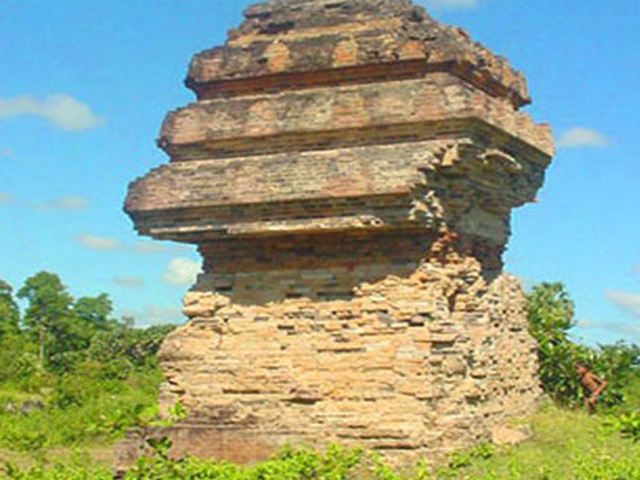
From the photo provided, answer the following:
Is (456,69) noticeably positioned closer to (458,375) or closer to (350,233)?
(350,233)

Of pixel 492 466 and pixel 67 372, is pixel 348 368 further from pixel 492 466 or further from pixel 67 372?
pixel 67 372

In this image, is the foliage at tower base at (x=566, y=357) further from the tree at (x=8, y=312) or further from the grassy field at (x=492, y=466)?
the tree at (x=8, y=312)

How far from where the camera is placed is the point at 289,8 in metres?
10.9

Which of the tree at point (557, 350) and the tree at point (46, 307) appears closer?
the tree at point (557, 350)

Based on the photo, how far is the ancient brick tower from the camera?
9.48 m

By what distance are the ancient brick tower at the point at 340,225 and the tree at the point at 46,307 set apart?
103 ft

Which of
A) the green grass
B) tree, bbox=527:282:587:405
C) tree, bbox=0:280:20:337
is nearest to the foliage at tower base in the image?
tree, bbox=527:282:587:405

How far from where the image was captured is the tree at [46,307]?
4156 centimetres

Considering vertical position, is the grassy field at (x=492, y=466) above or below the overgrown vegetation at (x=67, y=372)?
below

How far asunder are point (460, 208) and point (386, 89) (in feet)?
4.23

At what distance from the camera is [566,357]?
43.4ft

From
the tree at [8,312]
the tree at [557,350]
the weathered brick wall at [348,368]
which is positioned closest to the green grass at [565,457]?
the weathered brick wall at [348,368]

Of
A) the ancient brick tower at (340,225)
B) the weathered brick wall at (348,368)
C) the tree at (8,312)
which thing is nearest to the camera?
the weathered brick wall at (348,368)

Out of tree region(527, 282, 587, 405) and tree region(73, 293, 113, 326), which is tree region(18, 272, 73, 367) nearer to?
tree region(73, 293, 113, 326)
